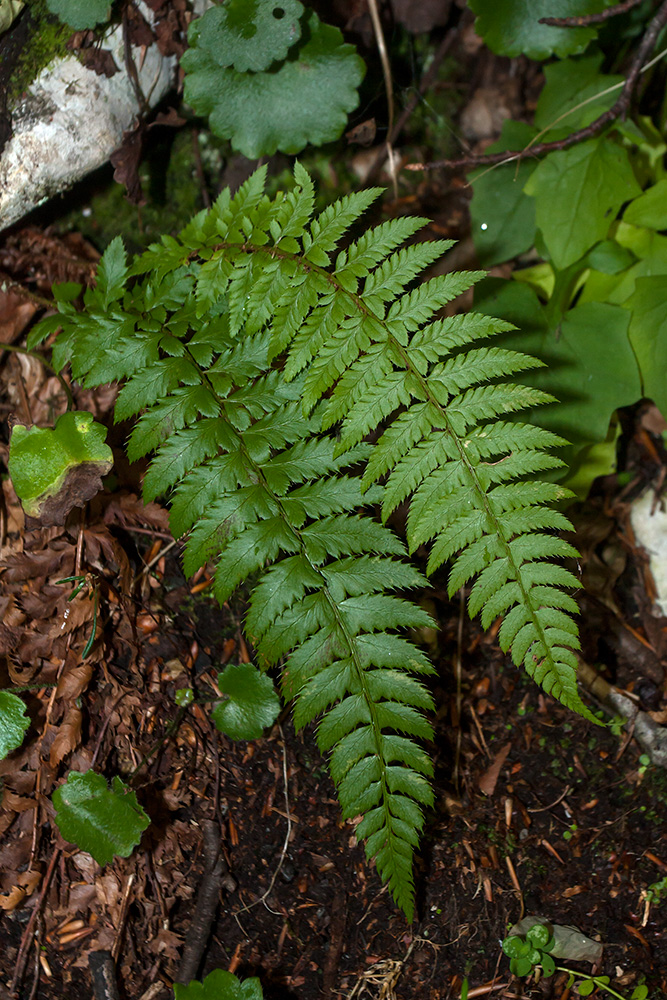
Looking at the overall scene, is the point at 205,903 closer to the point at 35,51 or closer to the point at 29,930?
the point at 29,930

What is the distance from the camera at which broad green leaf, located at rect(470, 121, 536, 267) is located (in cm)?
263

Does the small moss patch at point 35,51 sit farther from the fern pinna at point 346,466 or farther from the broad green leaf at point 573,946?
the broad green leaf at point 573,946

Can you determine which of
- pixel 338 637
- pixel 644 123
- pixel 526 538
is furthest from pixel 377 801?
pixel 644 123

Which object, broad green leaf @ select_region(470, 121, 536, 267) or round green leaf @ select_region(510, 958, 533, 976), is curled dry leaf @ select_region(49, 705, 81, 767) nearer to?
round green leaf @ select_region(510, 958, 533, 976)

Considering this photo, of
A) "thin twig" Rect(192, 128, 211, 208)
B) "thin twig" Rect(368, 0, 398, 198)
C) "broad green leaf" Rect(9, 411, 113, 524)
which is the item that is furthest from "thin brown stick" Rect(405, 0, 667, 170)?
"broad green leaf" Rect(9, 411, 113, 524)

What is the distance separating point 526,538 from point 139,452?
1.01m

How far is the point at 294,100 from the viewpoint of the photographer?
91.9 inches

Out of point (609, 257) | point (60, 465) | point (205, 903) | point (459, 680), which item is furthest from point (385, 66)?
point (205, 903)

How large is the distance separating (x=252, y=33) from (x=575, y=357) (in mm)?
1497

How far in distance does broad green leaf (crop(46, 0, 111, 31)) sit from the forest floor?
0.65m

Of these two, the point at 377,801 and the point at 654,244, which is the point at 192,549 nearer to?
the point at 377,801

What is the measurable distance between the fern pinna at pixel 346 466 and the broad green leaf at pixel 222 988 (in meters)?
0.52

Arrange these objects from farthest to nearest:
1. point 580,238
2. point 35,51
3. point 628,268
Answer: point 628,268, point 580,238, point 35,51

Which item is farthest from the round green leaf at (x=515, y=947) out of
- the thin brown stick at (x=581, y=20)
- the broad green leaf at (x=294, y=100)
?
the thin brown stick at (x=581, y=20)
